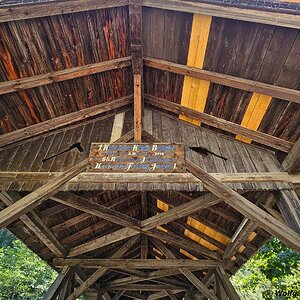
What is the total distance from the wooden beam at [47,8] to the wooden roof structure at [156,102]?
0.03ft

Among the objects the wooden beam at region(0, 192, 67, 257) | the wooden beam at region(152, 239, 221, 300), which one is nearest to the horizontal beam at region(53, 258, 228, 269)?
the wooden beam at region(152, 239, 221, 300)

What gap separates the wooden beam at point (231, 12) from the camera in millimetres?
2211

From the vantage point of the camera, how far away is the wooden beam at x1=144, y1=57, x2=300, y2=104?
279cm

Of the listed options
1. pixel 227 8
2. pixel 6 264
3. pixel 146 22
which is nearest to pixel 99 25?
pixel 146 22

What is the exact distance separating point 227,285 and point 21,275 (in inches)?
523

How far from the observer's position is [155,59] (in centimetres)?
334

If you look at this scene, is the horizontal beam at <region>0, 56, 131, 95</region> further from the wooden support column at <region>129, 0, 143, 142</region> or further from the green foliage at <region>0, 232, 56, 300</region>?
the green foliage at <region>0, 232, 56, 300</region>

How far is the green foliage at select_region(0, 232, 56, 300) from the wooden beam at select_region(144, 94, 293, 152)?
14103mm

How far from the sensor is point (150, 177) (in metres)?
3.13

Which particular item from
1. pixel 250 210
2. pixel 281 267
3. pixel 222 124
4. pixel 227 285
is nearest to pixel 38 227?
pixel 250 210

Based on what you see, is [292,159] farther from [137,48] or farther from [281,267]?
[281,267]

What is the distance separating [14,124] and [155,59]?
2.48m

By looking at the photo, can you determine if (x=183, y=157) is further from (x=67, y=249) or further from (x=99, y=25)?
(x=67, y=249)

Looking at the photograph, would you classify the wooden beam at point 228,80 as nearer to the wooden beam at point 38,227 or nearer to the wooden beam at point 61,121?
the wooden beam at point 61,121
